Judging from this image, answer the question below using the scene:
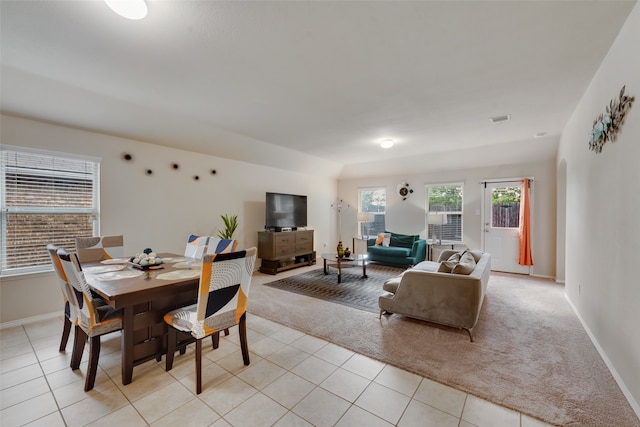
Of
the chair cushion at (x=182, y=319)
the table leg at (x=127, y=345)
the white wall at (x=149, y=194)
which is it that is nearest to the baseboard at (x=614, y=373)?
the chair cushion at (x=182, y=319)

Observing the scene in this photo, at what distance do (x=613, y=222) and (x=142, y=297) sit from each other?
3734 mm

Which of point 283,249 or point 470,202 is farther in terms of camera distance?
point 470,202

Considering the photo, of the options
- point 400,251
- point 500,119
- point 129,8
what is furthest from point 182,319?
point 400,251

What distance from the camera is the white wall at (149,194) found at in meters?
3.15

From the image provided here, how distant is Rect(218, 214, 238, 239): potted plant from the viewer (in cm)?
499

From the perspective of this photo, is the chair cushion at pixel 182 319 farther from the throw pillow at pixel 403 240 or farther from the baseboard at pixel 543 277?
the baseboard at pixel 543 277

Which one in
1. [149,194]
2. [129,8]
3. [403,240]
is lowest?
[403,240]

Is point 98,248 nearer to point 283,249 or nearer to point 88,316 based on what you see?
point 88,316

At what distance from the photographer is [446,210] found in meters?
6.41

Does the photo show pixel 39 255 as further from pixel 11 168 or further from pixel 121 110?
pixel 121 110

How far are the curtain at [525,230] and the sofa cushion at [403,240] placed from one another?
2.03 meters

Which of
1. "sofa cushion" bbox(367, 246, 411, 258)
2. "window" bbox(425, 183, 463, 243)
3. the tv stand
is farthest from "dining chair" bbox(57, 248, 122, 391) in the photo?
"window" bbox(425, 183, 463, 243)

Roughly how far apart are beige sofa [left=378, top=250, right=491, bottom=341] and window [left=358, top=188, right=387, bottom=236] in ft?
13.9

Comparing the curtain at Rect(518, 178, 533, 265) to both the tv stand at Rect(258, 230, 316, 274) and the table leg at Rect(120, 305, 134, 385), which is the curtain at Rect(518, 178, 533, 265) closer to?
the tv stand at Rect(258, 230, 316, 274)
